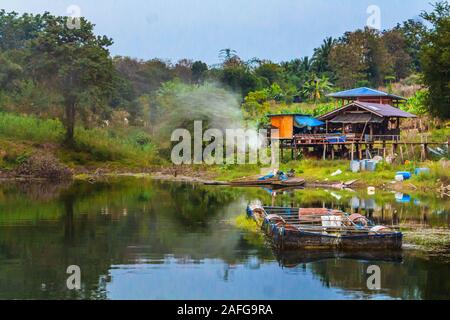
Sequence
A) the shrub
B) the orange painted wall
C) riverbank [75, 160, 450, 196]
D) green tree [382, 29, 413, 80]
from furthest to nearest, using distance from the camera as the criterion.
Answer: green tree [382, 29, 413, 80] → the orange painted wall → the shrub → riverbank [75, 160, 450, 196]

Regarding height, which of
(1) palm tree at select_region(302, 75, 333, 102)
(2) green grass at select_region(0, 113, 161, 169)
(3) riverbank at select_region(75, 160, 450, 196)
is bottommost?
(3) riverbank at select_region(75, 160, 450, 196)

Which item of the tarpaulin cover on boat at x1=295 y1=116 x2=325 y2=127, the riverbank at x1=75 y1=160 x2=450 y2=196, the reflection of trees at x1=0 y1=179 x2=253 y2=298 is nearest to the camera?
the reflection of trees at x1=0 y1=179 x2=253 y2=298

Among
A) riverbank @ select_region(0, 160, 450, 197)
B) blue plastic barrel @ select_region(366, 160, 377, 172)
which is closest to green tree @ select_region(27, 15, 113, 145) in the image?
riverbank @ select_region(0, 160, 450, 197)

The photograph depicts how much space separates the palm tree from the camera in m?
91.8

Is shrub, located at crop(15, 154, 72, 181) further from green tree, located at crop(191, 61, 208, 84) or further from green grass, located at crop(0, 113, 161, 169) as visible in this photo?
green tree, located at crop(191, 61, 208, 84)

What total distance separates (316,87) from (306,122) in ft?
92.2

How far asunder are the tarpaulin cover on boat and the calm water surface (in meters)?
22.1

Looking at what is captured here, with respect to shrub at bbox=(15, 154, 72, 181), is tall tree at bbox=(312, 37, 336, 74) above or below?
above

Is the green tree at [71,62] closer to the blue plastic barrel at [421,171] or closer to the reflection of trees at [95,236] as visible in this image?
the reflection of trees at [95,236]

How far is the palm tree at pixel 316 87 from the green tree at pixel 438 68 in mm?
31723

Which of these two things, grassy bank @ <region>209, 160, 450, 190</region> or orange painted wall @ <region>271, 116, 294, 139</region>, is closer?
grassy bank @ <region>209, 160, 450, 190</region>

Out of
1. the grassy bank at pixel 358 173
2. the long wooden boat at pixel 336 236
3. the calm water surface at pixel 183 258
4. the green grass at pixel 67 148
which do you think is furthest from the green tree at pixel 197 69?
the long wooden boat at pixel 336 236

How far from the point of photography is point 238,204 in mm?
41938

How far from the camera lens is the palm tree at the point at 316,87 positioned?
91750 mm
